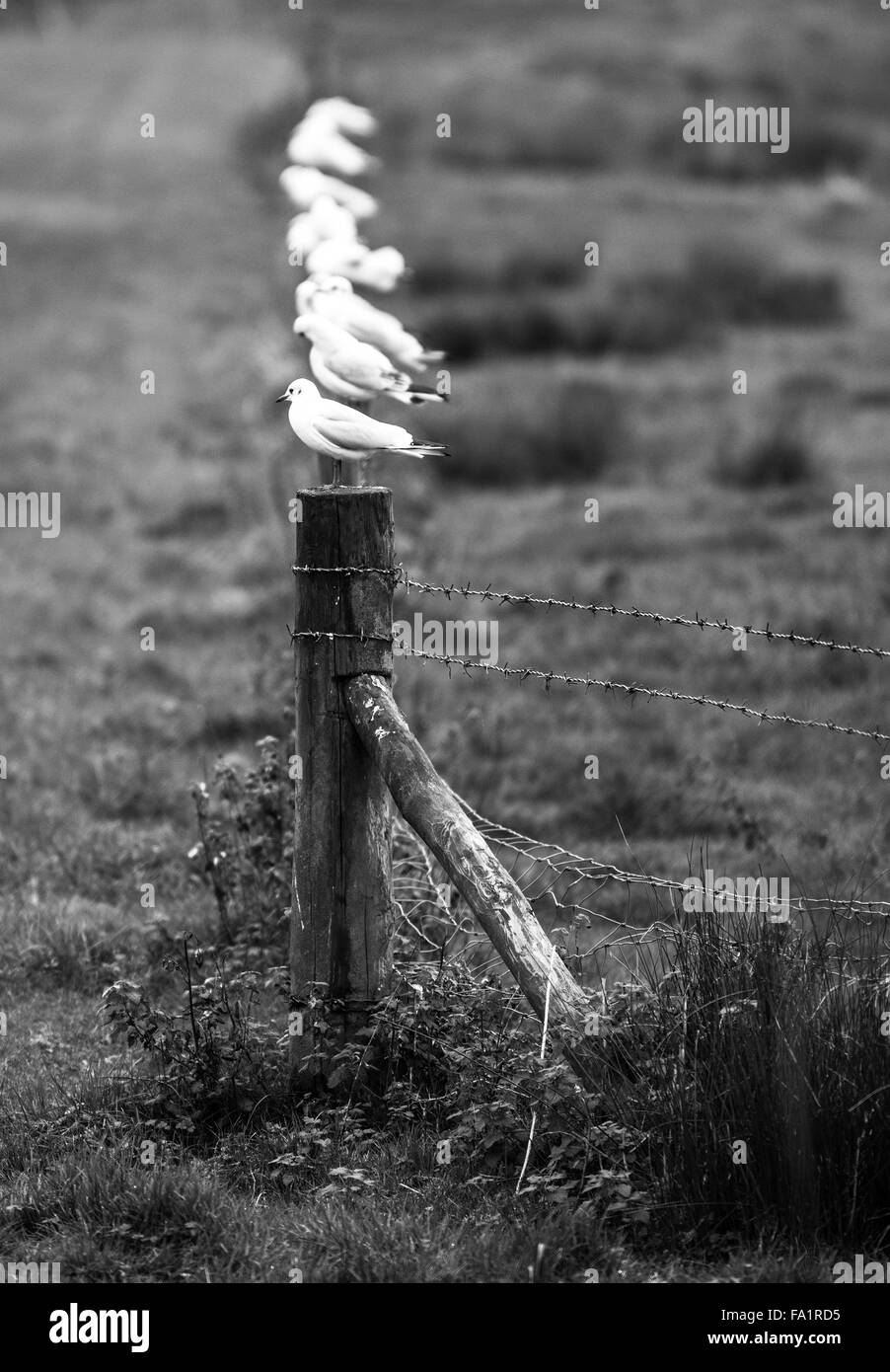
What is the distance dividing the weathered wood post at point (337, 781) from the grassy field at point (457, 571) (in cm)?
52

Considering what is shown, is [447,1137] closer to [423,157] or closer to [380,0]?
[423,157]

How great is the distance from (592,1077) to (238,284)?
844 inches

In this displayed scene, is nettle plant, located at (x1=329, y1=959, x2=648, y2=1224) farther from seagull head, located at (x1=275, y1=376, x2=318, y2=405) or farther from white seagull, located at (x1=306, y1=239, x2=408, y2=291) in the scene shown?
white seagull, located at (x1=306, y1=239, x2=408, y2=291)

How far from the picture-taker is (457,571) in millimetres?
12375

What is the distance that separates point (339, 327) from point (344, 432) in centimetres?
144

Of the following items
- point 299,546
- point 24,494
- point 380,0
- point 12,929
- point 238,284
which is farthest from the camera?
point 380,0

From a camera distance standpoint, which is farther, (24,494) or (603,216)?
(603,216)

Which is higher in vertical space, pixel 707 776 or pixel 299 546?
pixel 299 546

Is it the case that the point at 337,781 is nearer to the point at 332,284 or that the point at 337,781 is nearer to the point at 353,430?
the point at 353,430

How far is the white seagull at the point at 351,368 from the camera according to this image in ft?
20.9

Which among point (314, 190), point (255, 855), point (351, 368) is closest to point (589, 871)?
point (255, 855)

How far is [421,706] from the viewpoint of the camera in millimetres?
8945

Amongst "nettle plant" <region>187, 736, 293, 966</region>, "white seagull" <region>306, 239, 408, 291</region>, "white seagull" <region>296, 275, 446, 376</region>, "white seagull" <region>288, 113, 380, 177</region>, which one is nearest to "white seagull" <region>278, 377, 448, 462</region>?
"nettle plant" <region>187, 736, 293, 966</region>

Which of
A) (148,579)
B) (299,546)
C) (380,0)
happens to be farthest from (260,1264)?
(380,0)
